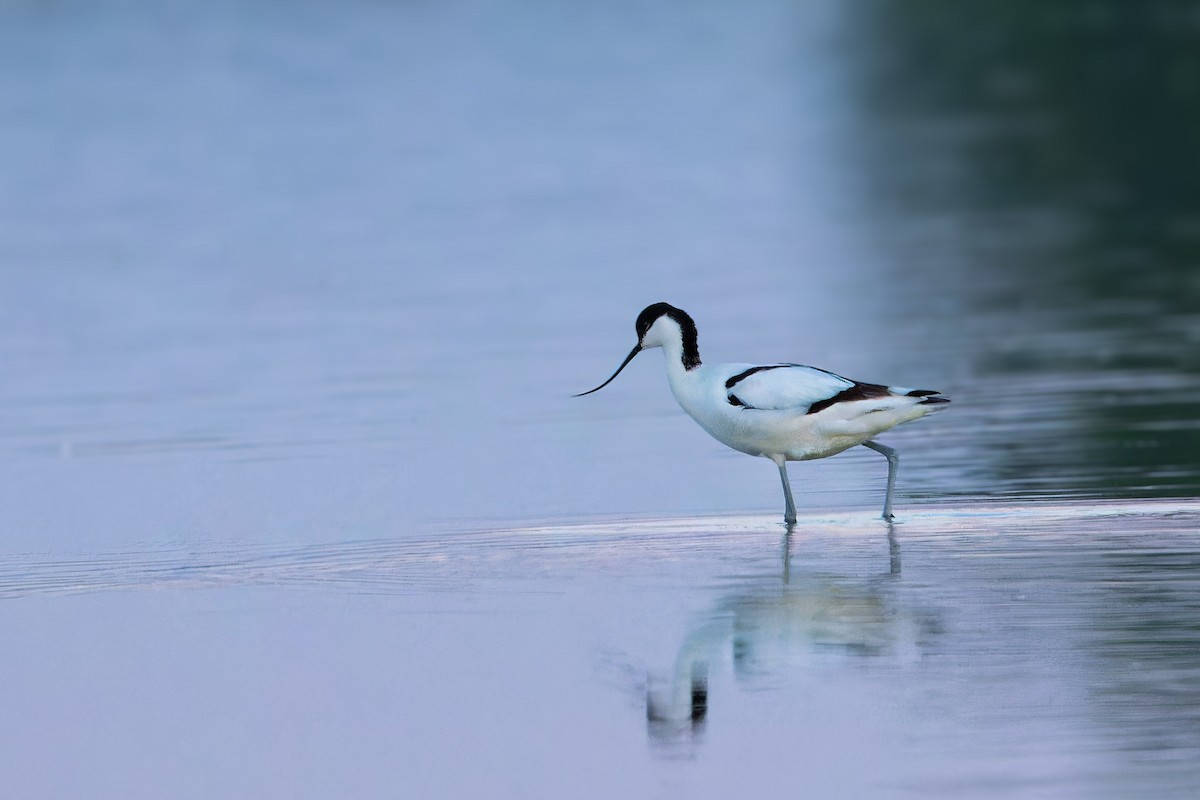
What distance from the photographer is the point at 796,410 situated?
9688mm

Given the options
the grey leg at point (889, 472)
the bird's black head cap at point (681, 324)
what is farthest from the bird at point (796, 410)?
the bird's black head cap at point (681, 324)

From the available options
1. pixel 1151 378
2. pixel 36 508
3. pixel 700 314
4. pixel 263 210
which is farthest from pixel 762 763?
pixel 263 210

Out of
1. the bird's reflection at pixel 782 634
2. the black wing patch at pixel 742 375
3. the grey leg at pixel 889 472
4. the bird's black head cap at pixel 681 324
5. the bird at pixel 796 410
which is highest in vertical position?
the bird's black head cap at pixel 681 324

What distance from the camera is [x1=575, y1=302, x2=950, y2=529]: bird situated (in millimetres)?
9625

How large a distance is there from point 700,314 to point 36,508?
698 centimetres

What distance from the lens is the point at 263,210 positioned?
2606cm

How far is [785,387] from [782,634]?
2.38 meters

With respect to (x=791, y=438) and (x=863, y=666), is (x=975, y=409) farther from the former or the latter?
(x=863, y=666)

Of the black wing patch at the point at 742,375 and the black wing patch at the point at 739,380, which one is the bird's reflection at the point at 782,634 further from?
the black wing patch at the point at 742,375

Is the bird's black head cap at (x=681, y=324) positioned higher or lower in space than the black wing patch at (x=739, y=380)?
higher

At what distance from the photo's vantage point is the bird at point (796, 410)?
9.62 m

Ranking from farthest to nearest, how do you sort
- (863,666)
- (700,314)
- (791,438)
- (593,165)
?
(593,165), (700,314), (791,438), (863,666)

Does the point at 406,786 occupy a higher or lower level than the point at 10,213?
lower

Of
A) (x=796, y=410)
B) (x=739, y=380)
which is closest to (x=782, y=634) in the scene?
(x=796, y=410)
